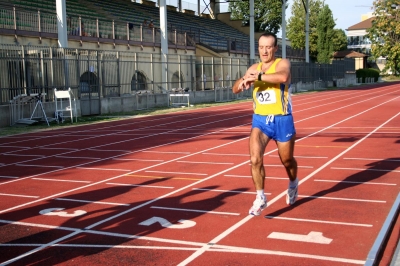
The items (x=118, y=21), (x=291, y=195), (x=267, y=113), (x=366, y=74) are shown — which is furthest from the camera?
(x=366, y=74)

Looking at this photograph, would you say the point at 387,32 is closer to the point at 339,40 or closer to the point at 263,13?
the point at 339,40

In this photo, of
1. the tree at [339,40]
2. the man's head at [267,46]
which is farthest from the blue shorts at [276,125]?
the tree at [339,40]

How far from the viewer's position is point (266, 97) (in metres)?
6.00

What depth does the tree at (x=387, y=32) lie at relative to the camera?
250 feet

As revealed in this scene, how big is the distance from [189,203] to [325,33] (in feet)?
253

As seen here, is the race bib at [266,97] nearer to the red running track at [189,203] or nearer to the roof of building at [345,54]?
the red running track at [189,203]

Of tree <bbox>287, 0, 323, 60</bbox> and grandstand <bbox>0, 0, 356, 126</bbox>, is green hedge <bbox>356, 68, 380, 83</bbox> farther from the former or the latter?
grandstand <bbox>0, 0, 356, 126</bbox>

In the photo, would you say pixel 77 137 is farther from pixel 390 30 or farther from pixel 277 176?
pixel 390 30

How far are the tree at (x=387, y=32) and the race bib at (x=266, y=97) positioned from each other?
247 ft

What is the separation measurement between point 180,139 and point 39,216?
8065 mm

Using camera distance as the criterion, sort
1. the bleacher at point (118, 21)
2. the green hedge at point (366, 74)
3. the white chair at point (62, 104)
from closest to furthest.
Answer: the white chair at point (62, 104), the bleacher at point (118, 21), the green hedge at point (366, 74)

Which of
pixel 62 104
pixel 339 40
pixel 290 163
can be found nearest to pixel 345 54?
pixel 339 40

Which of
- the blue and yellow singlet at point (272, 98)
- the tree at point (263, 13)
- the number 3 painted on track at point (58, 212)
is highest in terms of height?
the tree at point (263, 13)

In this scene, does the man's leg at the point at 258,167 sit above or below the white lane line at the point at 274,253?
above
